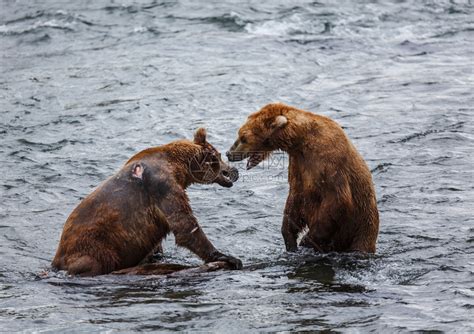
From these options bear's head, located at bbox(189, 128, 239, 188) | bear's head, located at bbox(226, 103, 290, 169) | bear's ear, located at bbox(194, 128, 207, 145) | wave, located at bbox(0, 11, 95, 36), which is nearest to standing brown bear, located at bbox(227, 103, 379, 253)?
bear's head, located at bbox(226, 103, 290, 169)

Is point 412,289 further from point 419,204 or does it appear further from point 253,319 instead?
point 419,204

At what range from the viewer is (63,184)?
488 inches

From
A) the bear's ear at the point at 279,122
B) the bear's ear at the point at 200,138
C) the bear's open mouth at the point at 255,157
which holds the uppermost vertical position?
the bear's ear at the point at 279,122

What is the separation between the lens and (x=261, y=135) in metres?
9.40

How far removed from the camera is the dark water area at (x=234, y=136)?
8.07m

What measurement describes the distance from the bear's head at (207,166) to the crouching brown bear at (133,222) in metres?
0.24

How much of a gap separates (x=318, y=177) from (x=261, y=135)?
743 mm

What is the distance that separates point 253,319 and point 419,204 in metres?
4.26

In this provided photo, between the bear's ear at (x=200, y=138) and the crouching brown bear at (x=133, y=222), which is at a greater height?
the bear's ear at (x=200, y=138)

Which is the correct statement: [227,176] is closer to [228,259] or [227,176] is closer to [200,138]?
[200,138]

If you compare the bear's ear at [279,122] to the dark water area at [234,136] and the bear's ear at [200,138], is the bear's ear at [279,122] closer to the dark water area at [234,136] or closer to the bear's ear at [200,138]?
the bear's ear at [200,138]

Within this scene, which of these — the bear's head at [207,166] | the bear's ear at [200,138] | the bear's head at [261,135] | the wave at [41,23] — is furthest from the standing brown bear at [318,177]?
the wave at [41,23]

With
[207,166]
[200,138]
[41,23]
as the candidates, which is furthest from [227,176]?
[41,23]

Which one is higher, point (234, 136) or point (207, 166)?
point (207, 166)
